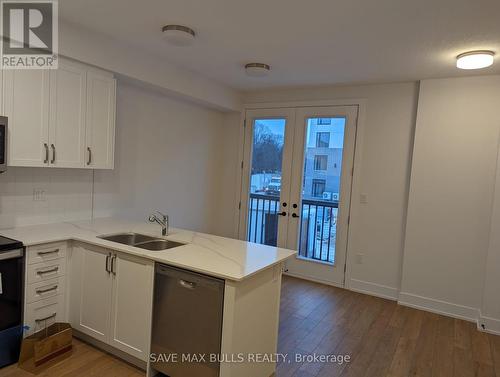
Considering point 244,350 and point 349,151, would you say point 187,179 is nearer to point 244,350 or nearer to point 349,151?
point 349,151

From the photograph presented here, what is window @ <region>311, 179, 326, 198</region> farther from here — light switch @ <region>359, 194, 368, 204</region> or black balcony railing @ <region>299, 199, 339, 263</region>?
light switch @ <region>359, 194, 368, 204</region>

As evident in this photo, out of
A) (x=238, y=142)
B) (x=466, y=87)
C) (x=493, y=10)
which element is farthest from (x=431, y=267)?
(x=238, y=142)

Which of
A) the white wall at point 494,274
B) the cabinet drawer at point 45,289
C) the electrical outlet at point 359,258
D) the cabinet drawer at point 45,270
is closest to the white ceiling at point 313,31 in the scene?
the white wall at point 494,274

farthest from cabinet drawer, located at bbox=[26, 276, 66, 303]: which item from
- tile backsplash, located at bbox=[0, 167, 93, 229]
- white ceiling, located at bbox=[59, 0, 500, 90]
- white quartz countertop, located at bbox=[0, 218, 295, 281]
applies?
white ceiling, located at bbox=[59, 0, 500, 90]

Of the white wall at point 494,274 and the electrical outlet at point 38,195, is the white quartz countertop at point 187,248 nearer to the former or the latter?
the electrical outlet at point 38,195

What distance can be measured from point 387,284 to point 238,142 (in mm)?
2853

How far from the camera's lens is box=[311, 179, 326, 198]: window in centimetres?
446

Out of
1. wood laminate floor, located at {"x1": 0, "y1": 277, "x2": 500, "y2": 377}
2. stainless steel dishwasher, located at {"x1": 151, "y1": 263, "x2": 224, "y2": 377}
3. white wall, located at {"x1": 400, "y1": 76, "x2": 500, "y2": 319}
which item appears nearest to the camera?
stainless steel dishwasher, located at {"x1": 151, "y1": 263, "x2": 224, "y2": 377}

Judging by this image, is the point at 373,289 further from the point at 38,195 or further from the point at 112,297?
the point at 38,195

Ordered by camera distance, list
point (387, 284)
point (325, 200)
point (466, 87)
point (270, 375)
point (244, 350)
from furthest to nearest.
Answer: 1. point (325, 200)
2. point (387, 284)
3. point (466, 87)
4. point (270, 375)
5. point (244, 350)

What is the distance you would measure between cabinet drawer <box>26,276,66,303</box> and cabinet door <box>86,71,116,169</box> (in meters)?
1.05

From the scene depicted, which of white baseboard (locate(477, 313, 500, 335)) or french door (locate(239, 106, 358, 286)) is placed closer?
white baseboard (locate(477, 313, 500, 335))

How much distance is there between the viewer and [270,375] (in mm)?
2391

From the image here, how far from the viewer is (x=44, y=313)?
255 centimetres
